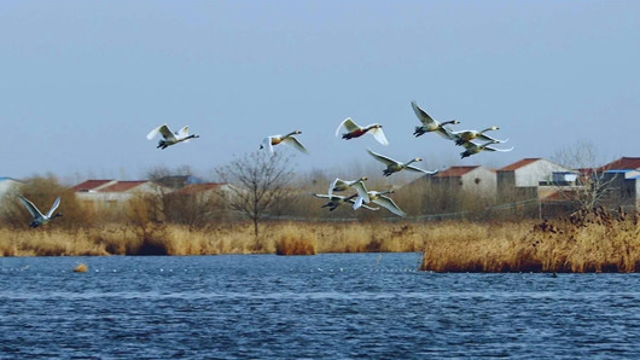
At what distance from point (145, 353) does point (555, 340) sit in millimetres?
7185

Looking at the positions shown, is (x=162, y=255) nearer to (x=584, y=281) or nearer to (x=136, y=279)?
(x=136, y=279)

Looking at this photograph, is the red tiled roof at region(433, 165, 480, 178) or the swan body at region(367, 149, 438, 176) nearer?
the swan body at region(367, 149, 438, 176)

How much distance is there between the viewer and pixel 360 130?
23.4 meters

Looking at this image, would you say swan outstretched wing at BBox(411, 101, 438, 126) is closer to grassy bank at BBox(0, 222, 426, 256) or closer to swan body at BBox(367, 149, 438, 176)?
swan body at BBox(367, 149, 438, 176)

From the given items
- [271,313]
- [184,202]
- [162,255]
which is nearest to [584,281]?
[271,313]

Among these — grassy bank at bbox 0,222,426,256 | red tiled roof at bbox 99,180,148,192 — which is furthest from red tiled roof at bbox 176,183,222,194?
red tiled roof at bbox 99,180,148,192

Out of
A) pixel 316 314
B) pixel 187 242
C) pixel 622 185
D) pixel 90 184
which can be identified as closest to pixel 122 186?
pixel 90 184

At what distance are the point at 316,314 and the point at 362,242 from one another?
24056 mm

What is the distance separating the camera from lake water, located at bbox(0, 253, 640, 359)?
69.9 ft

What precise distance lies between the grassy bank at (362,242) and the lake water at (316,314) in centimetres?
59

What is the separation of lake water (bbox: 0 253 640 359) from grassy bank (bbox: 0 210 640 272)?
587 mm

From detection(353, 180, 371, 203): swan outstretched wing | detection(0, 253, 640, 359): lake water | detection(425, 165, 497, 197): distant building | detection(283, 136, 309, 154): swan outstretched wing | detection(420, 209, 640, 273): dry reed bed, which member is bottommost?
detection(0, 253, 640, 359): lake water

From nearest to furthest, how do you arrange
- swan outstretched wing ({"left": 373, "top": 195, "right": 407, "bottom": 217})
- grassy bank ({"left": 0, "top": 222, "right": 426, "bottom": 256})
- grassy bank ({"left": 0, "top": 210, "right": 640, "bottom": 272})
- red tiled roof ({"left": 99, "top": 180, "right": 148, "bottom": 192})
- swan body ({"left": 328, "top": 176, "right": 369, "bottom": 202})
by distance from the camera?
swan body ({"left": 328, "top": 176, "right": 369, "bottom": 202}) → swan outstretched wing ({"left": 373, "top": 195, "right": 407, "bottom": 217}) → grassy bank ({"left": 0, "top": 210, "right": 640, "bottom": 272}) → grassy bank ({"left": 0, "top": 222, "right": 426, "bottom": 256}) → red tiled roof ({"left": 99, "top": 180, "right": 148, "bottom": 192})

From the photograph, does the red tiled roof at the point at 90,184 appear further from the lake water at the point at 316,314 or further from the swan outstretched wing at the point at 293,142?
the swan outstretched wing at the point at 293,142
